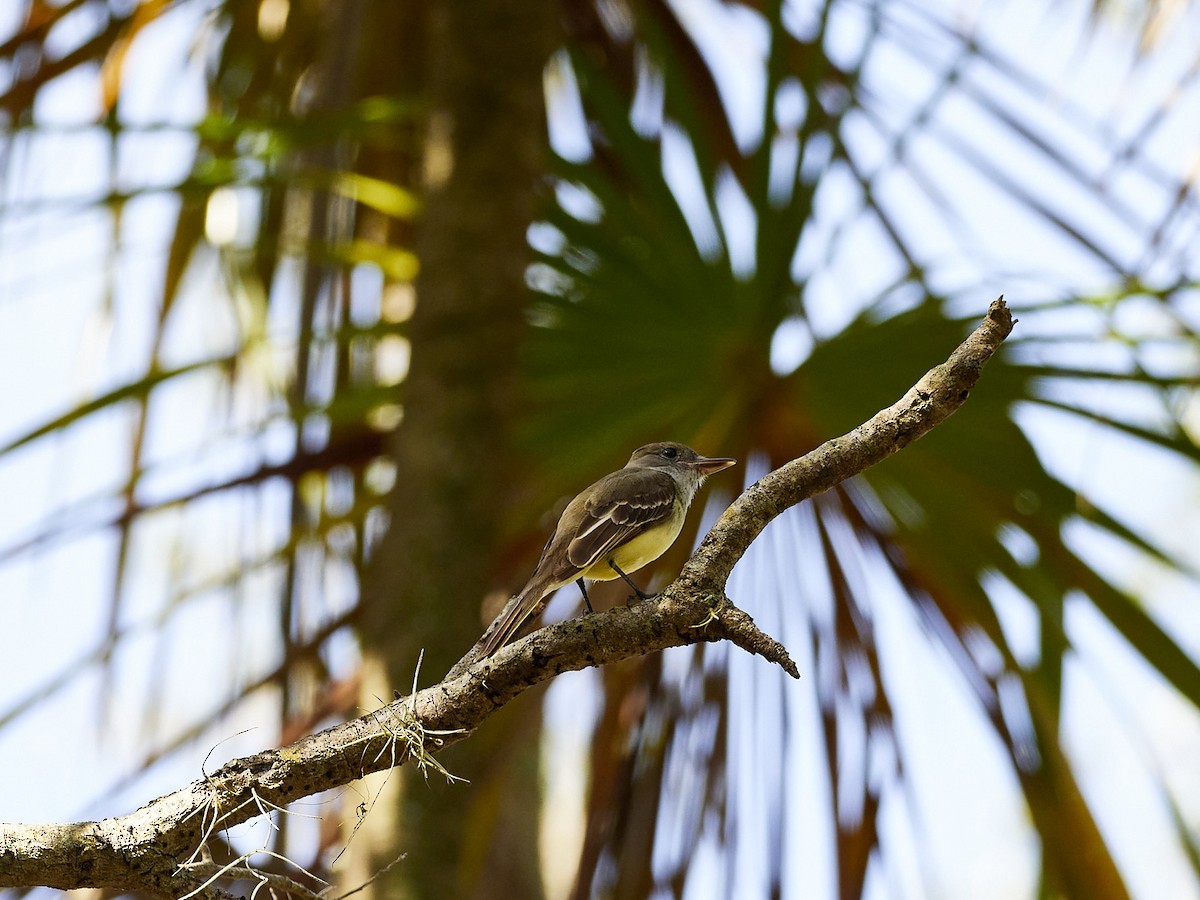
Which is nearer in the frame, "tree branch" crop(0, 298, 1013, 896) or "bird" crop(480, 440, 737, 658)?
"tree branch" crop(0, 298, 1013, 896)

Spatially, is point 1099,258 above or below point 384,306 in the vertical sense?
below

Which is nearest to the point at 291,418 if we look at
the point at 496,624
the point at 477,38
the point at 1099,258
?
the point at 477,38

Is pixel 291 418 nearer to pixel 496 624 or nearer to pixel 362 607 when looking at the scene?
pixel 362 607

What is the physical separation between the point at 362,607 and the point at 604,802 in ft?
3.51

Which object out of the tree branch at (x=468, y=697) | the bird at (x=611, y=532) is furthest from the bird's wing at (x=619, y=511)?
the tree branch at (x=468, y=697)

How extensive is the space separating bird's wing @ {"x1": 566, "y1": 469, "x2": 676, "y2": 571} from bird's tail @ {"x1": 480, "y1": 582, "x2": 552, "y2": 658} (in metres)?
0.17

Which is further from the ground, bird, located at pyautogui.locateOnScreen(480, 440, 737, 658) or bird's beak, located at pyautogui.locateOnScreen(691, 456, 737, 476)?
bird's beak, located at pyautogui.locateOnScreen(691, 456, 737, 476)

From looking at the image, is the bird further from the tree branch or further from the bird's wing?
the tree branch

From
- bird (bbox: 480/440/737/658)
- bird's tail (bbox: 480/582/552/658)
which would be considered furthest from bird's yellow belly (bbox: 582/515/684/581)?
bird's tail (bbox: 480/582/552/658)

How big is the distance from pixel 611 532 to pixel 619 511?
88 mm

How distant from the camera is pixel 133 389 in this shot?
4227mm

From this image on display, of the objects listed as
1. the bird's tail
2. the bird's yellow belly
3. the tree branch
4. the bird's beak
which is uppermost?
the bird's beak

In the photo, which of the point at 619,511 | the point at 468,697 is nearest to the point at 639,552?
the point at 619,511

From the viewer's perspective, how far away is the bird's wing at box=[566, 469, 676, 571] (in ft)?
8.40
